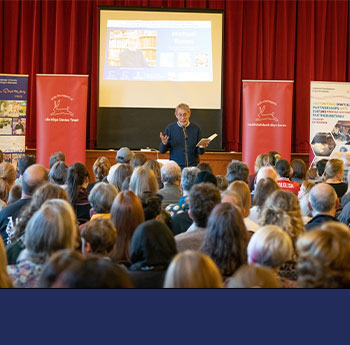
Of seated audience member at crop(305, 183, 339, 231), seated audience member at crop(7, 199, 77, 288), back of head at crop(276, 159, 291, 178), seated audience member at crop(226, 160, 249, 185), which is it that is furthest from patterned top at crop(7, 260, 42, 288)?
back of head at crop(276, 159, 291, 178)

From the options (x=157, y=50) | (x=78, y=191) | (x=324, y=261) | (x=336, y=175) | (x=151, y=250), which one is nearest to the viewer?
(x=324, y=261)

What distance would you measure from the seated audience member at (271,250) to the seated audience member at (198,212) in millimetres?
762

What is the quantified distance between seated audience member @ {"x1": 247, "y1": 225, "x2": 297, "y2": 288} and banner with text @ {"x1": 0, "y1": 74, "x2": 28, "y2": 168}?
22.7 ft

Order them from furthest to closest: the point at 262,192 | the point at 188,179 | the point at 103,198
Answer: the point at 188,179, the point at 262,192, the point at 103,198

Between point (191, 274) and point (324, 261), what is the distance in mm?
542

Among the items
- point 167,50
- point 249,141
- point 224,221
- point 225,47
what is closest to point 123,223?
point 224,221

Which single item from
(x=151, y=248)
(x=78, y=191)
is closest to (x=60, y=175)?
(x=78, y=191)

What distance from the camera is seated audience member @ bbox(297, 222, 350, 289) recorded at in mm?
2195

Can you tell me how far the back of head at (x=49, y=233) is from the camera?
2621 millimetres

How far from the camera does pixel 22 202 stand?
393 cm

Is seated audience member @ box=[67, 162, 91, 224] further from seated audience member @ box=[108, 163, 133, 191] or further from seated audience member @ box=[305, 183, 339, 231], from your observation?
seated audience member @ box=[305, 183, 339, 231]

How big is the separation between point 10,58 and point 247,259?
8.50m

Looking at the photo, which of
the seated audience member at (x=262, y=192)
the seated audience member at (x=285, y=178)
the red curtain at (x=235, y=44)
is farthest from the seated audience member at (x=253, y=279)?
the red curtain at (x=235, y=44)

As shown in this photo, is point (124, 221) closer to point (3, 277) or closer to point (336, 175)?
point (3, 277)
